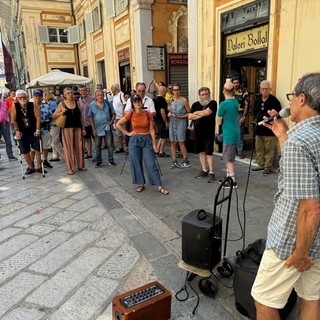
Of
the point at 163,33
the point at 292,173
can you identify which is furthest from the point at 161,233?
the point at 163,33

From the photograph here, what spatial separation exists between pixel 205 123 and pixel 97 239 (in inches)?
109

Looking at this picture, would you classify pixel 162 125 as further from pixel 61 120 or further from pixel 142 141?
pixel 142 141

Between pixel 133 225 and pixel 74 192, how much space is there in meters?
1.75

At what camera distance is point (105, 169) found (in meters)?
6.39

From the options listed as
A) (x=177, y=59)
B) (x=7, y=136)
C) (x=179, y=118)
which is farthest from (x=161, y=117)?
(x=7, y=136)

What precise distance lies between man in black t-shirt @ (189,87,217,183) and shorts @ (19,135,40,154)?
10.5ft

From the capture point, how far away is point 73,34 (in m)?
17.2

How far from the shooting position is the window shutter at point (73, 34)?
1692 centimetres

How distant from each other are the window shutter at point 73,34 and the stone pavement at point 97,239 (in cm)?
1347

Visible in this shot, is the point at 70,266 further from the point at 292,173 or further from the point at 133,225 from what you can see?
the point at 292,173

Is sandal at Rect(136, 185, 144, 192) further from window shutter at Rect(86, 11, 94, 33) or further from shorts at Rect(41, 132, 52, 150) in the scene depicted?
window shutter at Rect(86, 11, 94, 33)

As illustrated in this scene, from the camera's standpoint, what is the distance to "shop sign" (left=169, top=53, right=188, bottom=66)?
985cm

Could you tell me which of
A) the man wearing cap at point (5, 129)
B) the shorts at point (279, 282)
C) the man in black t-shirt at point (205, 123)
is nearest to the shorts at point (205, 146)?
the man in black t-shirt at point (205, 123)

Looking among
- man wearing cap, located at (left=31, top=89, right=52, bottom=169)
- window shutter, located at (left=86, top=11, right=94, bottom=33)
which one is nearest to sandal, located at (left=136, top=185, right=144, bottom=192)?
man wearing cap, located at (left=31, top=89, right=52, bottom=169)
